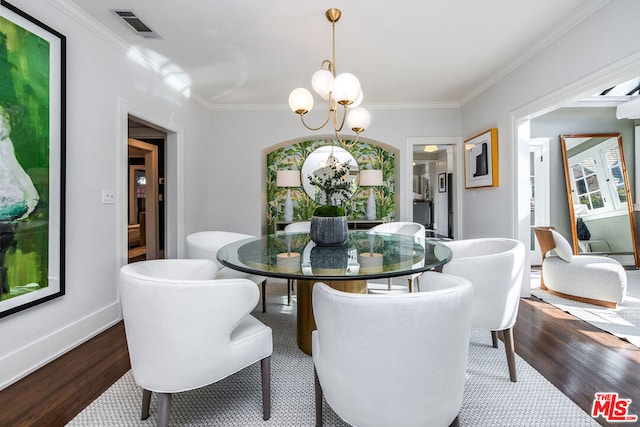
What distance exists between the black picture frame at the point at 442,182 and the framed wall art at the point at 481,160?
3.87 m

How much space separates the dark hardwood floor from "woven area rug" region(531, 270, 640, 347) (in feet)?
0.44

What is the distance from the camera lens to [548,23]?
2410mm

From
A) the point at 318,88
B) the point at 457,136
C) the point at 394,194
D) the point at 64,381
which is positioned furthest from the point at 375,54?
the point at 64,381

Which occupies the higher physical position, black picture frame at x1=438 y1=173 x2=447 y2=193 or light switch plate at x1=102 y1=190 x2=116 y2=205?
black picture frame at x1=438 y1=173 x2=447 y2=193

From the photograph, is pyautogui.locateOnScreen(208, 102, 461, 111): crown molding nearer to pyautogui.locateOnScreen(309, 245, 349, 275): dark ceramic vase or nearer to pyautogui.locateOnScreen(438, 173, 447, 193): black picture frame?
pyautogui.locateOnScreen(309, 245, 349, 275): dark ceramic vase

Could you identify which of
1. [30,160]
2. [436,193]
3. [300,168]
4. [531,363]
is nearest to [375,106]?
[300,168]

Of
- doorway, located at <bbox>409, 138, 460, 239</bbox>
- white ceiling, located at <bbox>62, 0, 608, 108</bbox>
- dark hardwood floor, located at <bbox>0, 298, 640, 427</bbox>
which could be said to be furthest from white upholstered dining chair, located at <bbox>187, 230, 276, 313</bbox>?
doorway, located at <bbox>409, 138, 460, 239</bbox>

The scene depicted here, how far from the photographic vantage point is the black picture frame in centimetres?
791

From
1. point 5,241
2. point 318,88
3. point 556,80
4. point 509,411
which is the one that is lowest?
point 509,411

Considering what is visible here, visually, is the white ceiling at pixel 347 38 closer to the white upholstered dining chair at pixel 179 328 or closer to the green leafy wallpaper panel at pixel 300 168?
the green leafy wallpaper panel at pixel 300 168

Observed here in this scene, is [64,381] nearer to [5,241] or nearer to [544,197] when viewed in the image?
[5,241]

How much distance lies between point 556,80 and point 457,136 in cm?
177

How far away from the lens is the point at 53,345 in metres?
2.02

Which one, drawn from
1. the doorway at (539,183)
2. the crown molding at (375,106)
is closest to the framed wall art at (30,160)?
the crown molding at (375,106)
